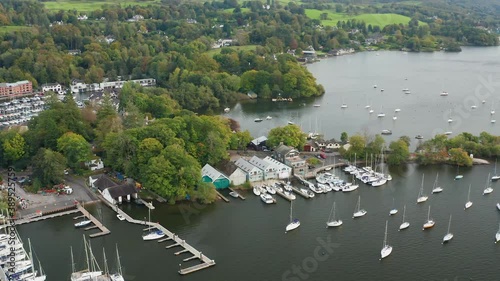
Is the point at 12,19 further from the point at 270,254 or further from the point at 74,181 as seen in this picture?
the point at 270,254

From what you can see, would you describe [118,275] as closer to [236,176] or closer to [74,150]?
[236,176]

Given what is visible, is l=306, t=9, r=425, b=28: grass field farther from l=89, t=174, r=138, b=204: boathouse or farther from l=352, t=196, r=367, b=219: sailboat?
l=89, t=174, r=138, b=204: boathouse

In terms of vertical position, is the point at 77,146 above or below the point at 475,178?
above

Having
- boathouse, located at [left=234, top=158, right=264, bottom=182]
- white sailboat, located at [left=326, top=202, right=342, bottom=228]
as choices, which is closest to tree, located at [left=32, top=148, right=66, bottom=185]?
boathouse, located at [left=234, top=158, right=264, bottom=182]

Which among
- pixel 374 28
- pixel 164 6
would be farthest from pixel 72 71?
pixel 374 28

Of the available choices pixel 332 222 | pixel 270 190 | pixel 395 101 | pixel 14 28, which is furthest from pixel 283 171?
pixel 14 28

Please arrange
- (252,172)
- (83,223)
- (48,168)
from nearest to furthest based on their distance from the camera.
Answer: (83,223) → (48,168) → (252,172)

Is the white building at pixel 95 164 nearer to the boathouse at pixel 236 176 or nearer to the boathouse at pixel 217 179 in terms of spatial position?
the boathouse at pixel 217 179
